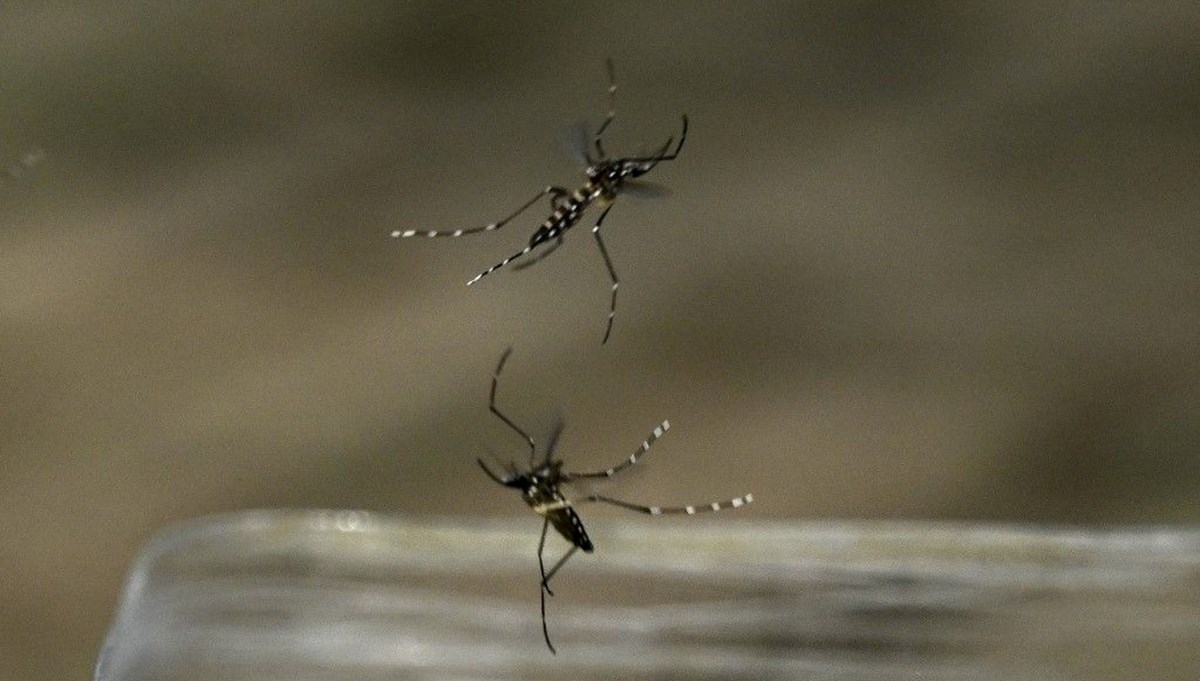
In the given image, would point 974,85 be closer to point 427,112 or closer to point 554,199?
point 427,112

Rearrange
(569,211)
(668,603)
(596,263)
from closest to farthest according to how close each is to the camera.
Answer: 1. (569,211)
2. (668,603)
3. (596,263)

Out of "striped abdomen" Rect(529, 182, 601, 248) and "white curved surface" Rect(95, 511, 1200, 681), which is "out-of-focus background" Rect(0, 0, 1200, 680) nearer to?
"white curved surface" Rect(95, 511, 1200, 681)

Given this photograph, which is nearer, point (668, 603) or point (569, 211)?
point (569, 211)

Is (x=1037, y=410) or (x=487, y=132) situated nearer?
(x=1037, y=410)

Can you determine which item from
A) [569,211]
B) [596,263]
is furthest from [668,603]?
[596,263]

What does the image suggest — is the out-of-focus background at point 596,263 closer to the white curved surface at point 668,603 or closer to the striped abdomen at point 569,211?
the white curved surface at point 668,603

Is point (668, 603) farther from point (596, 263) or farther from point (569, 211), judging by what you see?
point (596, 263)

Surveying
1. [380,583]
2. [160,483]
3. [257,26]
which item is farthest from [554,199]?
[257,26]

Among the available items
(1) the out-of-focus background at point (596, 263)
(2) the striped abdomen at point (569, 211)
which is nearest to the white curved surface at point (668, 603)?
(2) the striped abdomen at point (569, 211)
